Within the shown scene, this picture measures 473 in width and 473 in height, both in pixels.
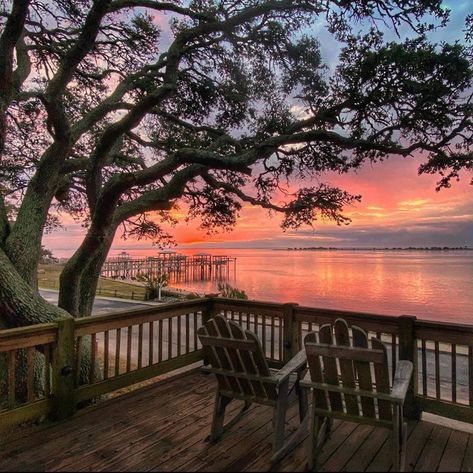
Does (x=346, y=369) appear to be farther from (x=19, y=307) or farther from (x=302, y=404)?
(x=19, y=307)

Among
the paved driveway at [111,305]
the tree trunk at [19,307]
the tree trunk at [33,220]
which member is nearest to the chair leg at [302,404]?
the tree trunk at [19,307]

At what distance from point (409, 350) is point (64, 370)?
3.02 meters

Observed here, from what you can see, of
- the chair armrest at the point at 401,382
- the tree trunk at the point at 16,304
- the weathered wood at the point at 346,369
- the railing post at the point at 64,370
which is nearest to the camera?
the chair armrest at the point at 401,382

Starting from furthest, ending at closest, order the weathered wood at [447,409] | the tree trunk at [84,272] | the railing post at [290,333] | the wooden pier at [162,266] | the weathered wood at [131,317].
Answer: the wooden pier at [162,266]
the tree trunk at [84,272]
the railing post at [290,333]
the weathered wood at [131,317]
the weathered wood at [447,409]

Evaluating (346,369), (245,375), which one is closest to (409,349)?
(346,369)

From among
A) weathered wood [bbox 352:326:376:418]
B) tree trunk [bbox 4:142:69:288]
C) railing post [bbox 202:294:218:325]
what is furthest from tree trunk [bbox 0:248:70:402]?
weathered wood [bbox 352:326:376:418]

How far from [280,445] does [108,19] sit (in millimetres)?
6556

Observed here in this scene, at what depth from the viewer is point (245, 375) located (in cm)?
256

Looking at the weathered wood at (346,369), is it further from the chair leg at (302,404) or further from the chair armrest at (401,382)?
the chair leg at (302,404)

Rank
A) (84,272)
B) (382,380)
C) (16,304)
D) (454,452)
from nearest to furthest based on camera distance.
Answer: (382,380) → (454,452) → (16,304) → (84,272)

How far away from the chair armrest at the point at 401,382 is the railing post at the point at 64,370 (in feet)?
8.51

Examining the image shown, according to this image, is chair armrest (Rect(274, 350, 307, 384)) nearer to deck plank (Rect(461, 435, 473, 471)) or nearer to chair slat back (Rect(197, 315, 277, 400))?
chair slat back (Rect(197, 315, 277, 400))

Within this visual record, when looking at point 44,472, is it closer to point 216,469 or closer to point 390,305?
point 216,469

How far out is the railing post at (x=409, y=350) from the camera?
127 inches
